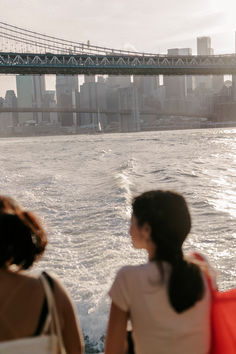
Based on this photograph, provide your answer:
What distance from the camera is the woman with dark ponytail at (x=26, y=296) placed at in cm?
112

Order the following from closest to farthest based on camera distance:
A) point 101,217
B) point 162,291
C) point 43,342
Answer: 1. point 43,342
2. point 162,291
3. point 101,217

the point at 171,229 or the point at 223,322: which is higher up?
the point at 171,229

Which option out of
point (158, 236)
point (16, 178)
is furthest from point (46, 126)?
point (158, 236)

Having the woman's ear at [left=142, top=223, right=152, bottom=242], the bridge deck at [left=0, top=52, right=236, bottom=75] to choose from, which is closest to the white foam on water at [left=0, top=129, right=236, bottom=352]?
the woman's ear at [left=142, top=223, right=152, bottom=242]

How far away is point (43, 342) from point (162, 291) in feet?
1.05

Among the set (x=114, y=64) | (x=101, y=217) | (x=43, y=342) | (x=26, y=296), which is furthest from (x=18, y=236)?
(x=114, y=64)

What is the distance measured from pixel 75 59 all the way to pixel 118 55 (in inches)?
170

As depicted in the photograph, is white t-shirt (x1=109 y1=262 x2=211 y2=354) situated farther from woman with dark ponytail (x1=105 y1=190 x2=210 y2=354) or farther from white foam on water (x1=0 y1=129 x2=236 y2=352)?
white foam on water (x1=0 y1=129 x2=236 y2=352)

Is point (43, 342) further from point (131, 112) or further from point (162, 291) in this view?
point (131, 112)

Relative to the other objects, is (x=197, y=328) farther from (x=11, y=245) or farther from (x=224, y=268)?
(x=224, y=268)

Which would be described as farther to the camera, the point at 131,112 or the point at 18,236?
the point at 131,112

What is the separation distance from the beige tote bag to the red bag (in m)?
0.42

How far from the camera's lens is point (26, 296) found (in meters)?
1.12

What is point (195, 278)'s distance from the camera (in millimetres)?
1270
